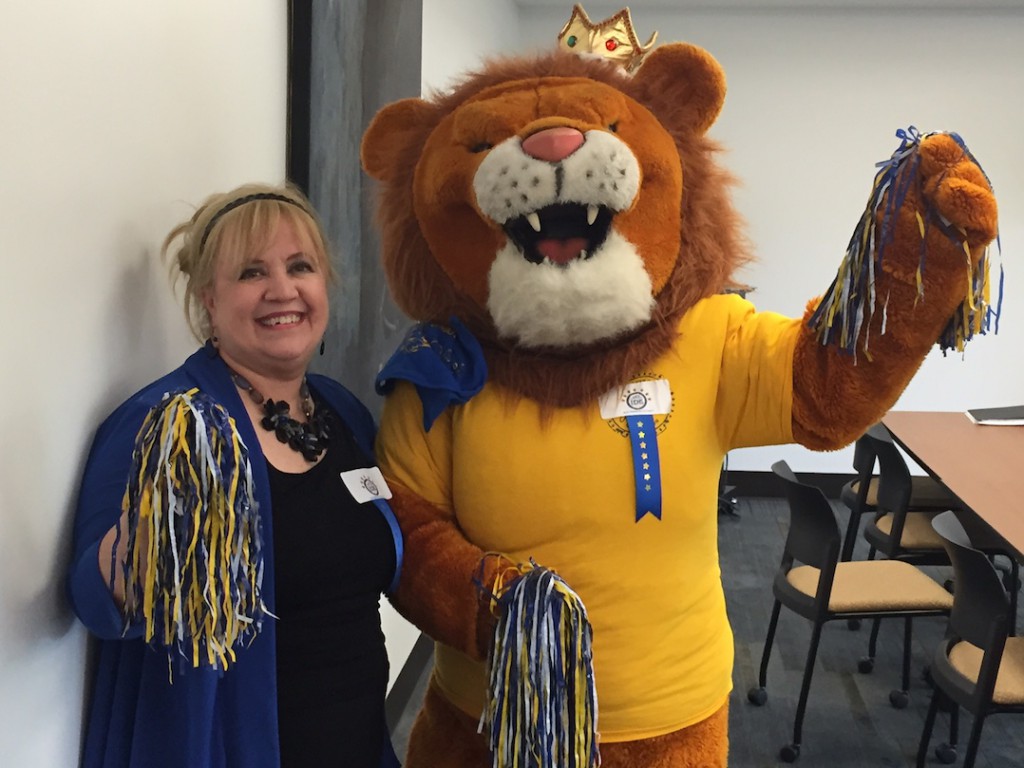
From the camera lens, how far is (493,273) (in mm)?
1136

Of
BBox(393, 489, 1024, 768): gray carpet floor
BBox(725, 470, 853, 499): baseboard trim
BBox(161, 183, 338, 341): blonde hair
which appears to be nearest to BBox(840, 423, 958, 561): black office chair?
BBox(393, 489, 1024, 768): gray carpet floor

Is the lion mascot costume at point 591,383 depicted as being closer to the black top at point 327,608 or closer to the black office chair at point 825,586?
the black top at point 327,608

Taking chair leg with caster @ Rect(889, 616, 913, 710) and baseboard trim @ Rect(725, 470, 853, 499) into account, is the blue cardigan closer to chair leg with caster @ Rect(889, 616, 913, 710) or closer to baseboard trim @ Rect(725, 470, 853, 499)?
chair leg with caster @ Rect(889, 616, 913, 710)

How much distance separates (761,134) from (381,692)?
4.12m

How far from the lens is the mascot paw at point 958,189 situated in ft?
3.00

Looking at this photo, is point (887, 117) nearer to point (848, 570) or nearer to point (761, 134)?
point (761, 134)

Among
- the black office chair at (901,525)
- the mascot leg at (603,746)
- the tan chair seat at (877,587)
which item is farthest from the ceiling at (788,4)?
the mascot leg at (603,746)

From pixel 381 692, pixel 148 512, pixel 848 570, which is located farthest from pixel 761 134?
pixel 148 512

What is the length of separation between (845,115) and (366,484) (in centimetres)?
421

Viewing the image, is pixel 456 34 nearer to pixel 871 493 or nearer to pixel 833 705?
pixel 871 493

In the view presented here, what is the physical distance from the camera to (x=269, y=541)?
1.02 m

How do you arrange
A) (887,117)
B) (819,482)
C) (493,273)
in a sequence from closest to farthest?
(493,273), (887,117), (819,482)

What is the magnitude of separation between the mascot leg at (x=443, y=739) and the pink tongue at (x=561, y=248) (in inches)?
25.9

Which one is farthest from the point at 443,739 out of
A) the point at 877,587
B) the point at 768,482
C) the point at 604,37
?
the point at 768,482
